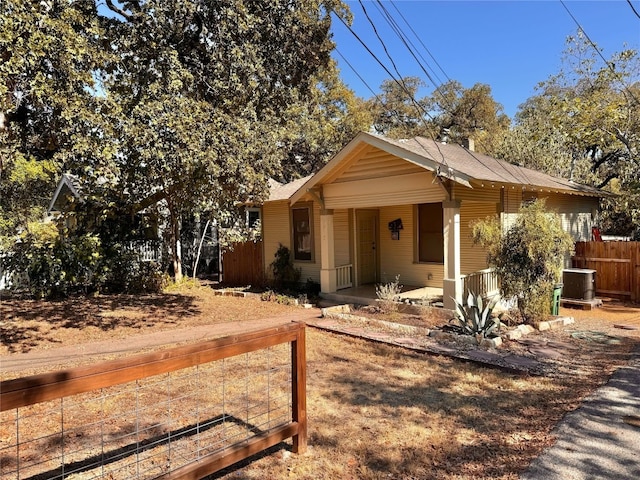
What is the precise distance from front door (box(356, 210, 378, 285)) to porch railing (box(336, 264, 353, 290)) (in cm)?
36

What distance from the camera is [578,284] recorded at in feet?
35.3

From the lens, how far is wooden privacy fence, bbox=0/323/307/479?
2473 millimetres

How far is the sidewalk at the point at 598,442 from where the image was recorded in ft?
10.8

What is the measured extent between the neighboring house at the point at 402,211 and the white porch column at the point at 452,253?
2 cm

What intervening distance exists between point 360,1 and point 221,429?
6.26 metres

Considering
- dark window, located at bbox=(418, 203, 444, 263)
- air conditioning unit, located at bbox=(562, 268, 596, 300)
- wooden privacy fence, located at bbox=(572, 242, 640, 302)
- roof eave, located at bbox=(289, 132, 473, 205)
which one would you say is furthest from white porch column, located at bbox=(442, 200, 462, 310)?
wooden privacy fence, located at bbox=(572, 242, 640, 302)

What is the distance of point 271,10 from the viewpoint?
28.5ft

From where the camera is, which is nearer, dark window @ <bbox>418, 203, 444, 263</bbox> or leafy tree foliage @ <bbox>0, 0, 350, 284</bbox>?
leafy tree foliage @ <bbox>0, 0, 350, 284</bbox>

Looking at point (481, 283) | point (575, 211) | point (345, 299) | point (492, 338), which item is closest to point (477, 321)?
point (492, 338)

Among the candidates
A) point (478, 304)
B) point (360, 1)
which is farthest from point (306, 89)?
point (478, 304)

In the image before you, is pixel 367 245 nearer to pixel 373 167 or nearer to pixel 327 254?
pixel 327 254

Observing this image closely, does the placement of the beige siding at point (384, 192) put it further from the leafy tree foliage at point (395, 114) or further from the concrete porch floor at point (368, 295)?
the leafy tree foliage at point (395, 114)

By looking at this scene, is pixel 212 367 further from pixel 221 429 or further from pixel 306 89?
pixel 306 89

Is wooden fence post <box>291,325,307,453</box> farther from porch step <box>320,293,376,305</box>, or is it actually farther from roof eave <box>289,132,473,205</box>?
porch step <box>320,293,376,305</box>
